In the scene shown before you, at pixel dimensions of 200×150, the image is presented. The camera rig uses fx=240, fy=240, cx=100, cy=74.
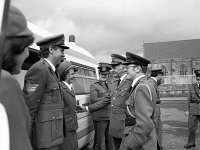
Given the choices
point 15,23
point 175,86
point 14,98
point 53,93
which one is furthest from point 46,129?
point 175,86

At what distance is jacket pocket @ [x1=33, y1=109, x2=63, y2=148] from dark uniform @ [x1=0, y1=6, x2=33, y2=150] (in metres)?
1.57

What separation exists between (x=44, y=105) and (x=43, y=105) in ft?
0.03

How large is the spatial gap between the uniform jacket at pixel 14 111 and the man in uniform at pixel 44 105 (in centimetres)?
151

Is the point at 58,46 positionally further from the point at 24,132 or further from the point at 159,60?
the point at 159,60

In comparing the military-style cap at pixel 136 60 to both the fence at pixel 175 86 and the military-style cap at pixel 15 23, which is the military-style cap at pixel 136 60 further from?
the fence at pixel 175 86

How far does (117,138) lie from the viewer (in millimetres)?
4344

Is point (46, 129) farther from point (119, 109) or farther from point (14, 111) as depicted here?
point (119, 109)

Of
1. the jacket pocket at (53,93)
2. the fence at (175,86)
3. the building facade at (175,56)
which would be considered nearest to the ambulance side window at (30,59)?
the jacket pocket at (53,93)

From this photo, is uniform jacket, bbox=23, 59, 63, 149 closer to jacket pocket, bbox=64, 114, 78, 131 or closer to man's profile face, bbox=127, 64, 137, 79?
jacket pocket, bbox=64, 114, 78, 131

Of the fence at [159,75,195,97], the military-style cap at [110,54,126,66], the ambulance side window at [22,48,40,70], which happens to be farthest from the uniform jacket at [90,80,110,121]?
the fence at [159,75,195,97]

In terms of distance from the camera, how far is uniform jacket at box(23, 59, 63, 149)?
Result: 8.18 ft

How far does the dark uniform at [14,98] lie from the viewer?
3.05 ft

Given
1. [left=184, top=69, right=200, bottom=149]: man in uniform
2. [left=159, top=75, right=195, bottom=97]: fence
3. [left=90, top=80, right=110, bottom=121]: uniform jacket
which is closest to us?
[left=90, top=80, right=110, bottom=121]: uniform jacket

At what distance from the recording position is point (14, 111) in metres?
0.95
